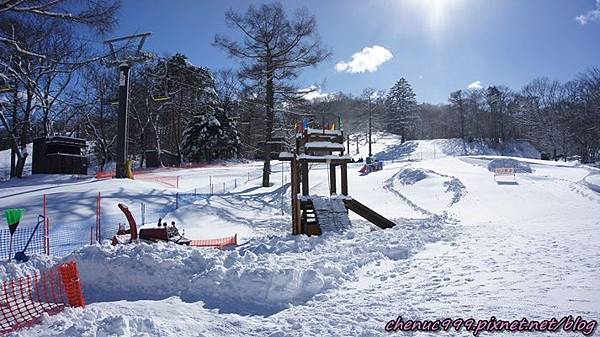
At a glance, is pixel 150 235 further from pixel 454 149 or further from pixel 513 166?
pixel 454 149

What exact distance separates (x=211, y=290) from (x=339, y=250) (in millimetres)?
3455

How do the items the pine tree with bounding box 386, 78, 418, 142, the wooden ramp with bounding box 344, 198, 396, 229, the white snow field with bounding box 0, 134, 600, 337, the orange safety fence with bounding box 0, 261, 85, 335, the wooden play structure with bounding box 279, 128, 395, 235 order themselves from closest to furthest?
the white snow field with bounding box 0, 134, 600, 337 < the orange safety fence with bounding box 0, 261, 85, 335 < the wooden play structure with bounding box 279, 128, 395, 235 < the wooden ramp with bounding box 344, 198, 396, 229 < the pine tree with bounding box 386, 78, 418, 142

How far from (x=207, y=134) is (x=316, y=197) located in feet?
117

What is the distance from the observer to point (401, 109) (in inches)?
3103

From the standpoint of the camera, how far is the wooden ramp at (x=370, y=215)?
1288 cm

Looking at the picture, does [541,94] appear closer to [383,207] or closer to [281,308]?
[383,207]

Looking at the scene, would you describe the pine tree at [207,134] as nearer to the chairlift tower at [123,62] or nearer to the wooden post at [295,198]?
the chairlift tower at [123,62]

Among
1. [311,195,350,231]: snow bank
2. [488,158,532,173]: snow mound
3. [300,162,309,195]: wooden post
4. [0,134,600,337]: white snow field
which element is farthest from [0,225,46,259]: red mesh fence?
[488,158,532,173]: snow mound

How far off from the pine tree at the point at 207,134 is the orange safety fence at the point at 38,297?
1587 inches

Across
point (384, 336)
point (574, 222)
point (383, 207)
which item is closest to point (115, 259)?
point (384, 336)

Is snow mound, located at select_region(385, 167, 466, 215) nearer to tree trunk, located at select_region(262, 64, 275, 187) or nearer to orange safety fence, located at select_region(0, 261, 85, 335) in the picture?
tree trunk, located at select_region(262, 64, 275, 187)

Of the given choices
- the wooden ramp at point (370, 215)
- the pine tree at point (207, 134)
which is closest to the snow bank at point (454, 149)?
the pine tree at point (207, 134)

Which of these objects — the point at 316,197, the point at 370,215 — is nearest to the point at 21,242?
the point at 316,197

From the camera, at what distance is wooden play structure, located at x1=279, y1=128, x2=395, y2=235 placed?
1234 cm
